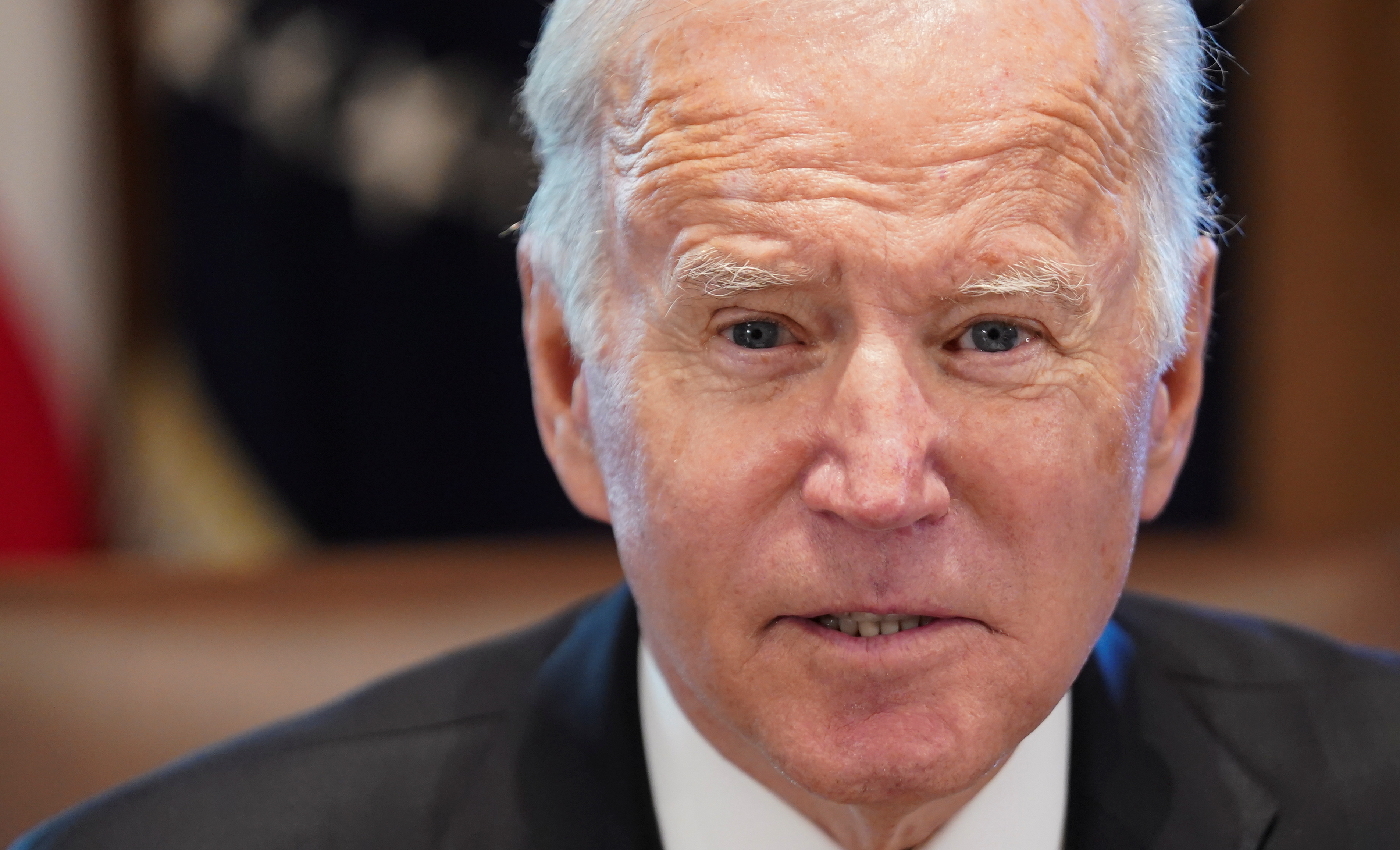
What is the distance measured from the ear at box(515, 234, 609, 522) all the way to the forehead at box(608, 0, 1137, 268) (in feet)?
0.81

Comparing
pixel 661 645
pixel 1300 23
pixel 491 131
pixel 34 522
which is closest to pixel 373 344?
pixel 491 131

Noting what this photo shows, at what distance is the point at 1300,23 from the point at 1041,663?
272 cm

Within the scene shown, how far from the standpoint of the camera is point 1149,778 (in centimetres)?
160

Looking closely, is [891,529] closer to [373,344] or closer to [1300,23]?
[373,344]

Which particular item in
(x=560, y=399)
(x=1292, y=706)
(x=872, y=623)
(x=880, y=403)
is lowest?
(x=1292, y=706)

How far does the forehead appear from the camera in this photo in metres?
1.29

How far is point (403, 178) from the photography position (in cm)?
329

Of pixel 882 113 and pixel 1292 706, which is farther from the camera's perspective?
pixel 1292 706

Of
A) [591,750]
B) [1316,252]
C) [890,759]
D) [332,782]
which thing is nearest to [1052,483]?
[890,759]

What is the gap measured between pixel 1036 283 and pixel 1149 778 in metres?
0.65

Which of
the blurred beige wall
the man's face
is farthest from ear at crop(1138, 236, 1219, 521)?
the blurred beige wall

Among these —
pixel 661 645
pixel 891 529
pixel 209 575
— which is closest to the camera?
pixel 891 529

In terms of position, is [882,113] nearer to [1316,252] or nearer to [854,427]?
[854,427]

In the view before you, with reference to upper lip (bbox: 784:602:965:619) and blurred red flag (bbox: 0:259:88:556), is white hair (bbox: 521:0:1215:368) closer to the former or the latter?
upper lip (bbox: 784:602:965:619)
